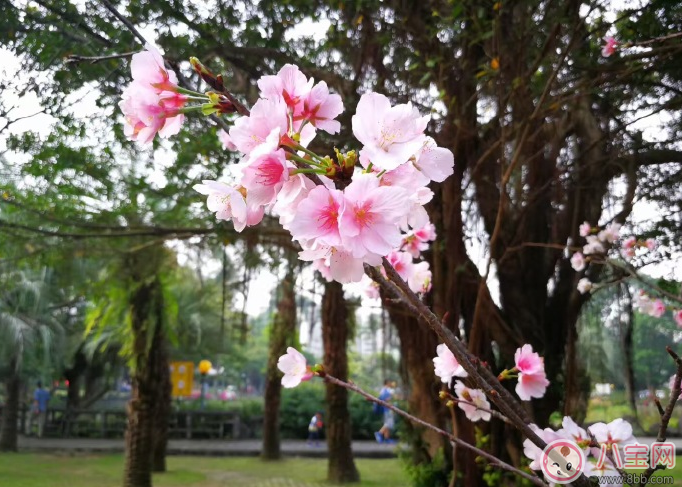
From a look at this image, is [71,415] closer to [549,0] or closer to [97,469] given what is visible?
[97,469]

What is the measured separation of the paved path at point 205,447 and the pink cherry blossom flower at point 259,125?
720 centimetres

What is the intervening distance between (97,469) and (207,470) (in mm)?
1161

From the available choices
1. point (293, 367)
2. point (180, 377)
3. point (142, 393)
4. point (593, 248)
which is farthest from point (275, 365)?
point (293, 367)

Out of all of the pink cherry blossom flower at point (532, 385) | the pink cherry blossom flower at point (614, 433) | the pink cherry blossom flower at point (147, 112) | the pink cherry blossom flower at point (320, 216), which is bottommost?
the pink cherry blossom flower at point (614, 433)

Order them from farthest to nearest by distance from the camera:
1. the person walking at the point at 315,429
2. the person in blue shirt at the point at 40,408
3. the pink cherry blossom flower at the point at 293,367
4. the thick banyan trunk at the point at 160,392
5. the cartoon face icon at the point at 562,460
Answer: the person in blue shirt at the point at 40,408 → the person walking at the point at 315,429 → the thick banyan trunk at the point at 160,392 → the pink cherry blossom flower at the point at 293,367 → the cartoon face icon at the point at 562,460

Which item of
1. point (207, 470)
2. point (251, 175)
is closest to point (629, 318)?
point (251, 175)

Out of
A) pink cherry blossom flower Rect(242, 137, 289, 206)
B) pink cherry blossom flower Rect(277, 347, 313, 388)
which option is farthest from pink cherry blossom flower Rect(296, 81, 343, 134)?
pink cherry blossom flower Rect(277, 347, 313, 388)

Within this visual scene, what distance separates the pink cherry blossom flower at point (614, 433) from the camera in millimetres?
924

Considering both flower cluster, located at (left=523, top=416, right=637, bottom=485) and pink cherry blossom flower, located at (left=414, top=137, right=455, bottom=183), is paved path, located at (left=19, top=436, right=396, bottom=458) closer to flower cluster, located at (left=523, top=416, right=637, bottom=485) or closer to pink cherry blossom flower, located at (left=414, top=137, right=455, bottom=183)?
flower cluster, located at (left=523, top=416, right=637, bottom=485)

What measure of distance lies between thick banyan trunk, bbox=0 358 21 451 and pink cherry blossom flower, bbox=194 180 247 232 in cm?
737

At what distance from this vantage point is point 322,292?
569 centimetres

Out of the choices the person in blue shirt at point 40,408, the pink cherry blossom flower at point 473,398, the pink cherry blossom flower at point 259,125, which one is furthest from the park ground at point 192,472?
the pink cherry blossom flower at point 259,125

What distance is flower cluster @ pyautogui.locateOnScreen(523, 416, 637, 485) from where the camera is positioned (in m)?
0.87

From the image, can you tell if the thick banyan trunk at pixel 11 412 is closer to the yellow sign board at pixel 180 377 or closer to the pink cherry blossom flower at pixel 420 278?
the yellow sign board at pixel 180 377
